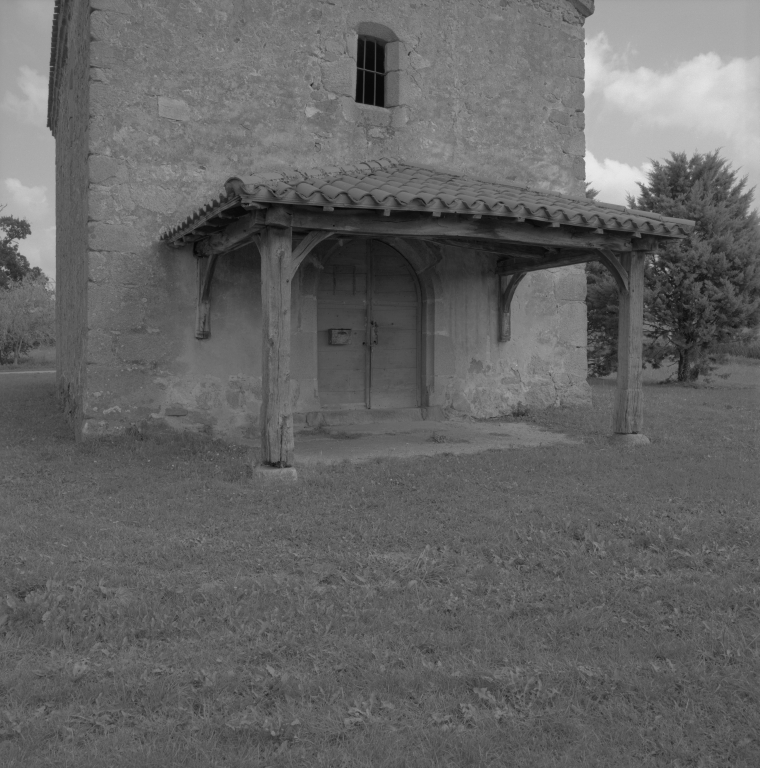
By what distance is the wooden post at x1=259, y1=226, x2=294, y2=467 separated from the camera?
22.7 ft

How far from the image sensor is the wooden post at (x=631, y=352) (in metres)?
8.69

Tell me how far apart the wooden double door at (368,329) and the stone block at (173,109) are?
8.11 feet

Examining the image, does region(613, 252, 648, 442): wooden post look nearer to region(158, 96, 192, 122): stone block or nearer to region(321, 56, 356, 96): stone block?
region(321, 56, 356, 96): stone block

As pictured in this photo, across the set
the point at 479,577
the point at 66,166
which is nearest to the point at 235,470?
the point at 479,577

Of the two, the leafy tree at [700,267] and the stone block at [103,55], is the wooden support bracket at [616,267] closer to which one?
the stone block at [103,55]

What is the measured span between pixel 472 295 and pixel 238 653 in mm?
8220

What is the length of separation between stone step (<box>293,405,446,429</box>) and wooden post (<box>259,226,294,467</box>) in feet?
9.18

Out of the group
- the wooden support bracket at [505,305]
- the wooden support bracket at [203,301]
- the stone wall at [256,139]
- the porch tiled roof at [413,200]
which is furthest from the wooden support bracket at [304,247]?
the wooden support bracket at [505,305]

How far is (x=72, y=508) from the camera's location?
599cm

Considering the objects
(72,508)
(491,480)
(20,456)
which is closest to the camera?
(72,508)

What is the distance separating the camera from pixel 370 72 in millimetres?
10469

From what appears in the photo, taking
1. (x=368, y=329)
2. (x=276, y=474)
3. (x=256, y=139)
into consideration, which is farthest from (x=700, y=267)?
(x=276, y=474)

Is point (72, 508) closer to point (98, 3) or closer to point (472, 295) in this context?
point (98, 3)

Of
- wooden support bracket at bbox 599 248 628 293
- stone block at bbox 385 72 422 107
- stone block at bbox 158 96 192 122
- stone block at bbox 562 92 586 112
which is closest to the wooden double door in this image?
stone block at bbox 385 72 422 107
